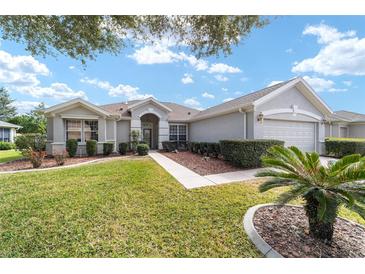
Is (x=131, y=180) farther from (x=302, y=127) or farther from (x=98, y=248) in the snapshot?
(x=302, y=127)

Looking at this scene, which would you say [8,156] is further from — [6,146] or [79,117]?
[6,146]

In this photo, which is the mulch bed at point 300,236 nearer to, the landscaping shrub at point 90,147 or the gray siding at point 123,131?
the landscaping shrub at point 90,147

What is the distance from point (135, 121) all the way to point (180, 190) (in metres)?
13.0

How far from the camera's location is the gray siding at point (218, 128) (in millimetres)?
12471

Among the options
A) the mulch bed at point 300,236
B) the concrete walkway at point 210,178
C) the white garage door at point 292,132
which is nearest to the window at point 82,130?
the concrete walkway at point 210,178

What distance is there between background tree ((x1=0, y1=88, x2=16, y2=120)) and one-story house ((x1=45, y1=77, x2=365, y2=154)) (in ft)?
148

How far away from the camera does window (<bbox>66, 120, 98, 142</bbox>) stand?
15.4m

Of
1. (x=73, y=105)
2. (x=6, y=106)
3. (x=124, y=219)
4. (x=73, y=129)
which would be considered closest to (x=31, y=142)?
(x=73, y=129)

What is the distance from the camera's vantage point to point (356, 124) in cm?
2016

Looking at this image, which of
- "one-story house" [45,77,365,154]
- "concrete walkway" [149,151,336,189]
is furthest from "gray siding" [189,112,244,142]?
"concrete walkway" [149,151,336,189]

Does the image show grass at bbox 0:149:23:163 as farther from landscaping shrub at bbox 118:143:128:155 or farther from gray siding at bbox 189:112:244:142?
gray siding at bbox 189:112:244:142

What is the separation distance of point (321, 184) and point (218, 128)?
38.3 ft
